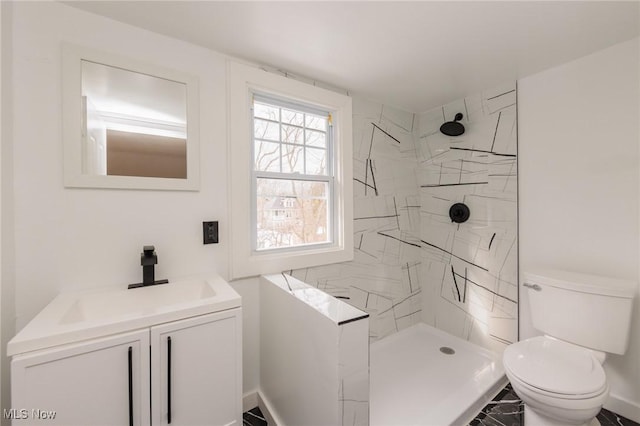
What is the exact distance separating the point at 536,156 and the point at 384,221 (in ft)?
4.05

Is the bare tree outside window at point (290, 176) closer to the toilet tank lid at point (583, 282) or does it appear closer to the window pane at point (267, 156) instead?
the window pane at point (267, 156)

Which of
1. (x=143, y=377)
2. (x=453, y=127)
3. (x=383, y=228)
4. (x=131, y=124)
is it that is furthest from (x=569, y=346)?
(x=131, y=124)

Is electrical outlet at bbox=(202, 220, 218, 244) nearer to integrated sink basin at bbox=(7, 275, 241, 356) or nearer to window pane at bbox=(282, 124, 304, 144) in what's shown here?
integrated sink basin at bbox=(7, 275, 241, 356)

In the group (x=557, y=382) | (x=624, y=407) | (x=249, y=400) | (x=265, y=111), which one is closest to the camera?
(x=557, y=382)

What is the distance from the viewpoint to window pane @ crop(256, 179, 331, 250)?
191cm

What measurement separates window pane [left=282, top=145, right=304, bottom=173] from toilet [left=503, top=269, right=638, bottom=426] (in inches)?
70.6

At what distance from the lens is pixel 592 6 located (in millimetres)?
1300

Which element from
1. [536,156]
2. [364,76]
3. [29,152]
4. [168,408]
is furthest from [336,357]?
[536,156]

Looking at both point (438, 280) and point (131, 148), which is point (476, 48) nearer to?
point (438, 280)

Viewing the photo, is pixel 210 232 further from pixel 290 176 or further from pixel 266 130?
pixel 266 130

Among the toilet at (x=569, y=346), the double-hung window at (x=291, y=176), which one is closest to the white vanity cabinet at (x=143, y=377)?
the double-hung window at (x=291, y=176)

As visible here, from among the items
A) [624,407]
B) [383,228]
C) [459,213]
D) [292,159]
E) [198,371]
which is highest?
[292,159]

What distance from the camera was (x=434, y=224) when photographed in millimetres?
2629

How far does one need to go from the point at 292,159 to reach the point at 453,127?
4.76ft
